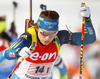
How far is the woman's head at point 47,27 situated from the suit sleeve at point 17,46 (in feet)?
0.34

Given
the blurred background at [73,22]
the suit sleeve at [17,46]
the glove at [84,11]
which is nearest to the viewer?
the suit sleeve at [17,46]

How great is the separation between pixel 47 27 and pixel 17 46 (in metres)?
0.29

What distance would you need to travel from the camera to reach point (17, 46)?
1670 mm

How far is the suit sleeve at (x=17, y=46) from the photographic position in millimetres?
1622

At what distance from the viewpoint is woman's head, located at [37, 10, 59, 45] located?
170 cm

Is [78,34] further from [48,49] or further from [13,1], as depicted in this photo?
[13,1]

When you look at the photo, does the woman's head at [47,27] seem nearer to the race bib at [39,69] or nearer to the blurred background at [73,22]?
the race bib at [39,69]

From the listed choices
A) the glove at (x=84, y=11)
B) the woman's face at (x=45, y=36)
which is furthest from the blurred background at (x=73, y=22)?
the woman's face at (x=45, y=36)

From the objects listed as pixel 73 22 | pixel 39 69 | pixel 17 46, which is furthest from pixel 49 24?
pixel 73 22

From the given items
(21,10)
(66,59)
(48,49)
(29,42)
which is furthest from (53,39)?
(21,10)

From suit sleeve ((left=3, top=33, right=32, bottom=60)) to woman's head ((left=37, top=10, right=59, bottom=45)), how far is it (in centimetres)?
10

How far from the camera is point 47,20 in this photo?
5.63 feet

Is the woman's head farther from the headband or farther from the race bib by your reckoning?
the race bib

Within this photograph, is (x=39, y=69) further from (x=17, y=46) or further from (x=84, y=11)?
(x=84, y=11)
